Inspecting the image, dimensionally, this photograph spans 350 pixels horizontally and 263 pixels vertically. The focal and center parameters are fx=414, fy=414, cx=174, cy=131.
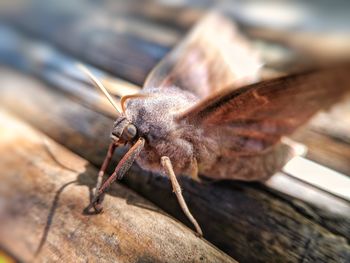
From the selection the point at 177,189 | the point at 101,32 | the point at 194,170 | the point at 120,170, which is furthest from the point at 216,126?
the point at 101,32

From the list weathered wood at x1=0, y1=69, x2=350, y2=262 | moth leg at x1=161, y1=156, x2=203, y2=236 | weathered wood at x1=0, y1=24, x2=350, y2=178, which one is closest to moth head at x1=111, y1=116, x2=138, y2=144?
moth leg at x1=161, y1=156, x2=203, y2=236

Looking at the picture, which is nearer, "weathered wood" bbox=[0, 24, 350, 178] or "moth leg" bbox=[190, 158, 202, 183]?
"moth leg" bbox=[190, 158, 202, 183]

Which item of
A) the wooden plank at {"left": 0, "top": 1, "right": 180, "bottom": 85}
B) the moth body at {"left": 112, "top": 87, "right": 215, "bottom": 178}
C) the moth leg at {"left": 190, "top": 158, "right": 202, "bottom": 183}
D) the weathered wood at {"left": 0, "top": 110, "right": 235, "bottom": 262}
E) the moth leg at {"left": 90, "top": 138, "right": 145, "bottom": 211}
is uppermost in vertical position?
the wooden plank at {"left": 0, "top": 1, "right": 180, "bottom": 85}

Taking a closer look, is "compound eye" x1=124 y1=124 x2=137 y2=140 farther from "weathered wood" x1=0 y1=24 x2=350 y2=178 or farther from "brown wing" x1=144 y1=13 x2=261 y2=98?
"weathered wood" x1=0 y1=24 x2=350 y2=178

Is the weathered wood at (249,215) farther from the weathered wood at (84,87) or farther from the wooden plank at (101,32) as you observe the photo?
the wooden plank at (101,32)

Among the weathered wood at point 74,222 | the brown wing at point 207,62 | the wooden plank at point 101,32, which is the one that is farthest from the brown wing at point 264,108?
the wooden plank at point 101,32
